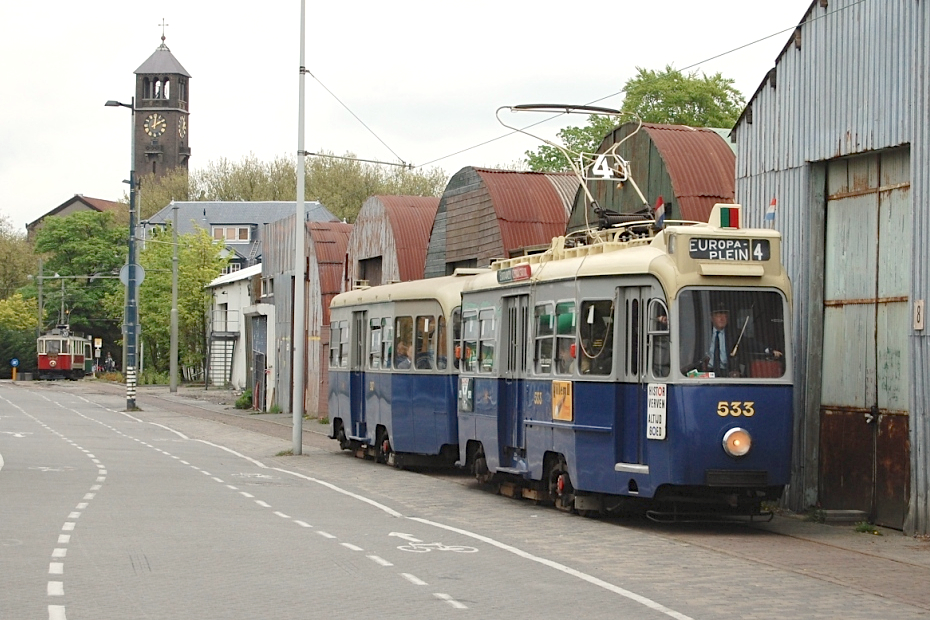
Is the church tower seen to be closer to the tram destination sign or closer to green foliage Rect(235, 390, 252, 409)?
green foliage Rect(235, 390, 252, 409)

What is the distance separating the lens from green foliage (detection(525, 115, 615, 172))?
69938 millimetres

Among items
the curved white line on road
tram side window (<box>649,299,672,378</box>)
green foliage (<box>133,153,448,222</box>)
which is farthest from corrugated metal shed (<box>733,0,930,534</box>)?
green foliage (<box>133,153,448,222</box>)

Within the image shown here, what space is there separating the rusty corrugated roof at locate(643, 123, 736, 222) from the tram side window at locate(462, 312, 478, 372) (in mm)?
3896

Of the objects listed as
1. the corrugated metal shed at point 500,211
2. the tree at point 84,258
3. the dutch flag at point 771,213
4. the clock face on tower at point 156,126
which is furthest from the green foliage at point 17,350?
the dutch flag at point 771,213

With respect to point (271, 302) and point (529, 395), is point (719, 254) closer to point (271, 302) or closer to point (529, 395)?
point (529, 395)

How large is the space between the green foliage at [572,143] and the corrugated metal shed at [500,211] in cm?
3145

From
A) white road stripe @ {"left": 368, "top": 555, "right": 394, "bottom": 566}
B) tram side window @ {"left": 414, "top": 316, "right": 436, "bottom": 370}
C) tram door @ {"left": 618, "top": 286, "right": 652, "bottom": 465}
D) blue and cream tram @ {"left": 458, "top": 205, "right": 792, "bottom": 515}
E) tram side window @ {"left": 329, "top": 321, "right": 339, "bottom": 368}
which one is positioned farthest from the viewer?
tram side window @ {"left": 329, "top": 321, "right": 339, "bottom": 368}

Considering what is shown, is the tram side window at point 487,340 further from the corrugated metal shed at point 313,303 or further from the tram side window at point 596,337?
the corrugated metal shed at point 313,303

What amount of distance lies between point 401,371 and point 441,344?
56.5 inches

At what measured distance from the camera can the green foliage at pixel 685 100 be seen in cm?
6706

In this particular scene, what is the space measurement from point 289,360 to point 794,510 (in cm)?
3374

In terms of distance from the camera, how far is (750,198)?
2009cm

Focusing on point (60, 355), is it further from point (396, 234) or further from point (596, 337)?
point (596, 337)

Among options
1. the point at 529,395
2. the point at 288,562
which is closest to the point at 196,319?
the point at 529,395
